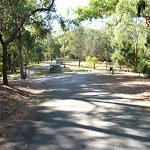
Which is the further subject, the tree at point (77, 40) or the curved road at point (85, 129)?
the tree at point (77, 40)

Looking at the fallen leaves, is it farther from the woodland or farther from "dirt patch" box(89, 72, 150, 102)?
"dirt patch" box(89, 72, 150, 102)

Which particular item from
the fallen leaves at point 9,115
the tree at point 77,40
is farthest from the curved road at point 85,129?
the tree at point 77,40

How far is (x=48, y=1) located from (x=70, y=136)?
418 inches

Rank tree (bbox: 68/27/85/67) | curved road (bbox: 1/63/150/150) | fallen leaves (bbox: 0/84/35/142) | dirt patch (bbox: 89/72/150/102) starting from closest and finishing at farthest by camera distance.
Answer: curved road (bbox: 1/63/150/150)
fallen leaves (bbox: 0/84/35/142)
dirt patch (bbox: 89/72/150/102)
tree (bbox: 68/27/85/67)

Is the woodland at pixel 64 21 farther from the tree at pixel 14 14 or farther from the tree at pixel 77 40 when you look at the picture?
the tree at pixel 77 40

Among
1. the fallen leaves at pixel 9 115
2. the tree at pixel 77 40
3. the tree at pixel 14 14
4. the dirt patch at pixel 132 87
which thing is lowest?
the fallen leaves at pixel 9 115

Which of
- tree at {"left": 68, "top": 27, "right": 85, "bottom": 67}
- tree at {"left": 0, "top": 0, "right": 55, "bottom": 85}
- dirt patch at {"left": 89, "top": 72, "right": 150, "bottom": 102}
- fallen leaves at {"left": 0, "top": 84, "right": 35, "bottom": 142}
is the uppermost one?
tree at {"left": 68, "top": 27, "right": 85, "bottom": 67}

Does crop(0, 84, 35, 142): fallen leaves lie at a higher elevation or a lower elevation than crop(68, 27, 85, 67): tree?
lower

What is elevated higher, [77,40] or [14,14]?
[77,40]

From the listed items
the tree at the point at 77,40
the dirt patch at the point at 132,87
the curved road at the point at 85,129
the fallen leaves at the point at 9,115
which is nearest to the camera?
the curved road at the point at 85,129

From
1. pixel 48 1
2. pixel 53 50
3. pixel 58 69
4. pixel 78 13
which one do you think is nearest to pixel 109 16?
pixel 78 13

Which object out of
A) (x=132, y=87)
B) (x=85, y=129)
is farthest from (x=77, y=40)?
(x=85, y=129)

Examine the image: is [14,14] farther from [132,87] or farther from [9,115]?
[132,87]

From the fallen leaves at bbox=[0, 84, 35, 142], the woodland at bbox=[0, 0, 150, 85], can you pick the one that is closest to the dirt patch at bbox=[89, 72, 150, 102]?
the woodland at bbox=[0, 0, 150, 85]
